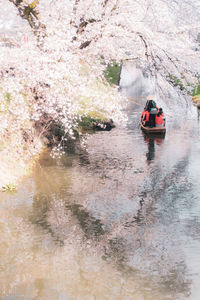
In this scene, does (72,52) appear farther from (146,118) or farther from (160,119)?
(160,119)

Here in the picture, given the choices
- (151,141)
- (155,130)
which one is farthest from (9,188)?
(155,130)

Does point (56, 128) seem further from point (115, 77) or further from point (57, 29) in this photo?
point (115, 77)

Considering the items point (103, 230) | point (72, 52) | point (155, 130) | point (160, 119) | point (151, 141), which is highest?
point (72, 52)

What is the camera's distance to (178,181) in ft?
42.6

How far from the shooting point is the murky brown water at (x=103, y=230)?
7.19 m

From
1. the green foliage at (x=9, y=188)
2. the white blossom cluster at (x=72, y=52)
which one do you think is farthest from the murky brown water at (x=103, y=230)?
the white blossom cluster at (x=72, y=52)

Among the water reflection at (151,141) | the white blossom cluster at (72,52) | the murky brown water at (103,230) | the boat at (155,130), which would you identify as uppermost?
the white blossom cluster at (72,52)

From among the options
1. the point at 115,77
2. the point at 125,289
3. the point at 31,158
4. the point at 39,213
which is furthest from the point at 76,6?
the point at 115,77

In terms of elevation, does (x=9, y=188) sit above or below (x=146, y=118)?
below

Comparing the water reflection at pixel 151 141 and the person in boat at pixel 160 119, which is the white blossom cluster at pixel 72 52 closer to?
the water reflection at pixel 151 141

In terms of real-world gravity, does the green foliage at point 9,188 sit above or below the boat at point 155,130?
below

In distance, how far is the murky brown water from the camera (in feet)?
23.6

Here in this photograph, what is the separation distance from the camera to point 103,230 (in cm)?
937

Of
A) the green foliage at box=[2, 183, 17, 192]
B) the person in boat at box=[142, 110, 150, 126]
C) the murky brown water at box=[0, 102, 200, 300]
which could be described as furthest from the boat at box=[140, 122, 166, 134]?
the green foliage at box=[2, 183, 17, 192]
